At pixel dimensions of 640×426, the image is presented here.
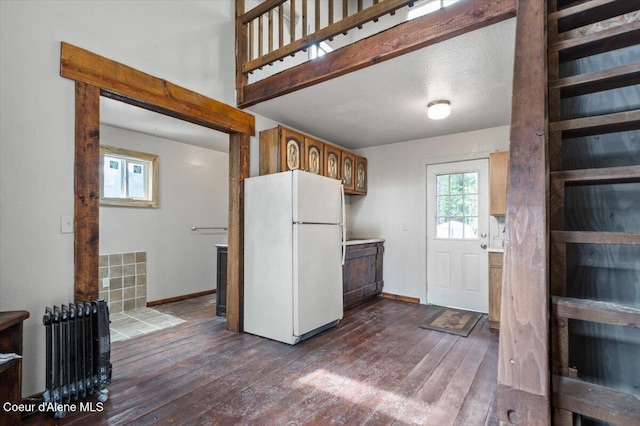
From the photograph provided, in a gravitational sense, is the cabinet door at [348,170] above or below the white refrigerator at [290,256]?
above

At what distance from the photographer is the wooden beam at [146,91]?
7.02 feet

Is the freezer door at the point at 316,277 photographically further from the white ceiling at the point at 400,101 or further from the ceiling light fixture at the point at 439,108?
the ceiling light fixture at the point at 439,108

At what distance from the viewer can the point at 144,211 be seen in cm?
434

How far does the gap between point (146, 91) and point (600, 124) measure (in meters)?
2.83

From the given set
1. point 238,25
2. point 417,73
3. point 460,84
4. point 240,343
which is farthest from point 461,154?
point 240,343

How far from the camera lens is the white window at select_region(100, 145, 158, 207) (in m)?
4.01

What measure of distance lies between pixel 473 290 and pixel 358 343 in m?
1.97

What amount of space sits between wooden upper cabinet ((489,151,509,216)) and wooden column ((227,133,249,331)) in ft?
9.24

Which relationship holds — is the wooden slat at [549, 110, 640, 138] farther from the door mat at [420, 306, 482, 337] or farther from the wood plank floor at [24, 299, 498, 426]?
the door mat at [420, 306, 482, 337]

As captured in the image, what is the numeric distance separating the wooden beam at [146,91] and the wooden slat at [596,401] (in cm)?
297

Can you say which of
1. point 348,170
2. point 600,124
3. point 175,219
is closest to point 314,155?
point 348,170

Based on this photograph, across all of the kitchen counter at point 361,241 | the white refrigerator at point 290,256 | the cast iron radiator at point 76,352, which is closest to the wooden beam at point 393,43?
the white refrigerator at point 290,256

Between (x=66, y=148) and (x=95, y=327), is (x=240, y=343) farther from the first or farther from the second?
(x=66, y=148)

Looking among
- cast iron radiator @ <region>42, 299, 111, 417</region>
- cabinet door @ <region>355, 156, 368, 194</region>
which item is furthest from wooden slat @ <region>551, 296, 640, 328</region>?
cabinet door @ <region>355, 156, 368, 194</region>
